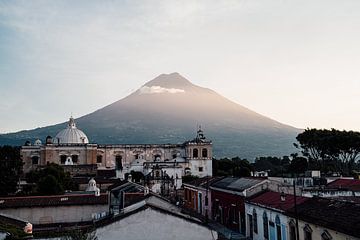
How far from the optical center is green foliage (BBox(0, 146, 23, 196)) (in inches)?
1547

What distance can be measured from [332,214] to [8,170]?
34282 millimetres

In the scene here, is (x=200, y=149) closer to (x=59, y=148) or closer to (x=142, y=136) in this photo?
(x=59, y=148)

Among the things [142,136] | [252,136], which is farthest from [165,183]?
[252,136]

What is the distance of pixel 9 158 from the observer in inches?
1818

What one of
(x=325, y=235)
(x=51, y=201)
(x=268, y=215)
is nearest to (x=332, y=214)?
(x=325, y=235)

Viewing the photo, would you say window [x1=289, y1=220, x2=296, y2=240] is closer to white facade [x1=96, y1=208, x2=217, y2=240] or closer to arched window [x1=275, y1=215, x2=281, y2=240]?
arched window [x1=275, y1=215, x2=281, y2=240]

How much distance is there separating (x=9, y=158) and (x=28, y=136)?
14053cm

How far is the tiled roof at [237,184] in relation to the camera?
82.7 feet

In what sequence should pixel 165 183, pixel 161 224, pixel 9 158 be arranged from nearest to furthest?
pixel 161 224 → pixel 9 158 → pixel 165 183

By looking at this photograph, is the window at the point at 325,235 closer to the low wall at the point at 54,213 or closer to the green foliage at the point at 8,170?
the low wall at the point at 54,213

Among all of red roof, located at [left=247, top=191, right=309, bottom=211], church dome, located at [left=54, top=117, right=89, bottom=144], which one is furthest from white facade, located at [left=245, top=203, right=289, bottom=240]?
church dome, located at [left=54, top=117, right=89, bottom=144]

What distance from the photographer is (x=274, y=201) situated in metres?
20.3

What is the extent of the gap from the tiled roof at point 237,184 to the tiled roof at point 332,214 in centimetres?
733

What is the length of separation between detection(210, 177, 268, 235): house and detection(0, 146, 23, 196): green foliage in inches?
751
